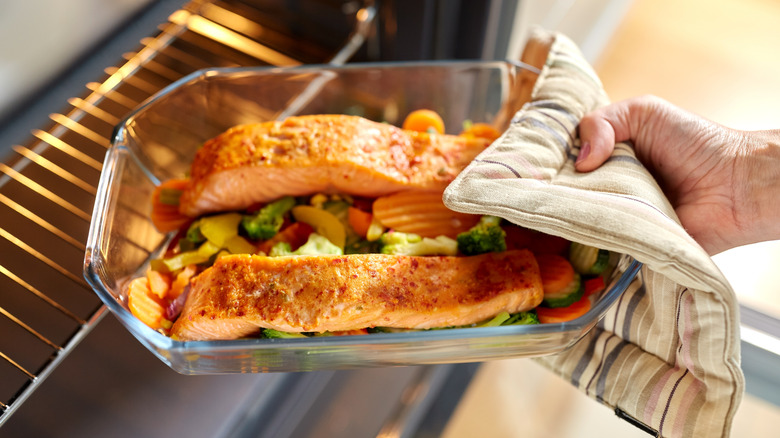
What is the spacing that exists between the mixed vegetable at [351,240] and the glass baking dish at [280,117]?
5 cm

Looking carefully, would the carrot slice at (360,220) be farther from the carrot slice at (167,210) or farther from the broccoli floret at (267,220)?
the carrot slice at (167,210)

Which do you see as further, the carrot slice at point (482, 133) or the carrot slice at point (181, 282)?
the carrot slice at point (482, 133)

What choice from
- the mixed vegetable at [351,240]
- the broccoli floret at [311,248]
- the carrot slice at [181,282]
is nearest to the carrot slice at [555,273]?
the mixed vegetable at [351,240]

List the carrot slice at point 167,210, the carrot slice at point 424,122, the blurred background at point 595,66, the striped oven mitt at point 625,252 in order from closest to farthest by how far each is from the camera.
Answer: the striped oven mitt at point 625,252, the blurred background at point 595,66, the carrot slice at point 167,210, the carrot slice at point 424,122

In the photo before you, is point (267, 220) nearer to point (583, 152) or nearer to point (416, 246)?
point (416, 246)

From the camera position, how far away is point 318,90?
4.20 feet

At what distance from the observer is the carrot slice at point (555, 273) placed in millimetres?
978

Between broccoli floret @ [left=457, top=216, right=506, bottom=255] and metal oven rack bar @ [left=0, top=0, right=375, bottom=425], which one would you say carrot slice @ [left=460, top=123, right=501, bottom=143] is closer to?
broccoli floret @ [left=457, top=216, right=506, bottom=255]

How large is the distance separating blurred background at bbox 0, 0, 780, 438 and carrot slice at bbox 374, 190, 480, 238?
1.31 feet

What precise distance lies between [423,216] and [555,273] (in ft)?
0.76

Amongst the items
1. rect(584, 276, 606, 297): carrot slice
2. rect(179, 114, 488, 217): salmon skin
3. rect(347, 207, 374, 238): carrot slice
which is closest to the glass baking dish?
rect(584, 276, 606, 297): carrot slice

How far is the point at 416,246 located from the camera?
1.01 meters

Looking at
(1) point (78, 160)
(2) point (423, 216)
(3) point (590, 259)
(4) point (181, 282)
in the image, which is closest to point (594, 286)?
(3) point (590, 259)

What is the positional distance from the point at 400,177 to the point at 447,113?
1.17 feet
